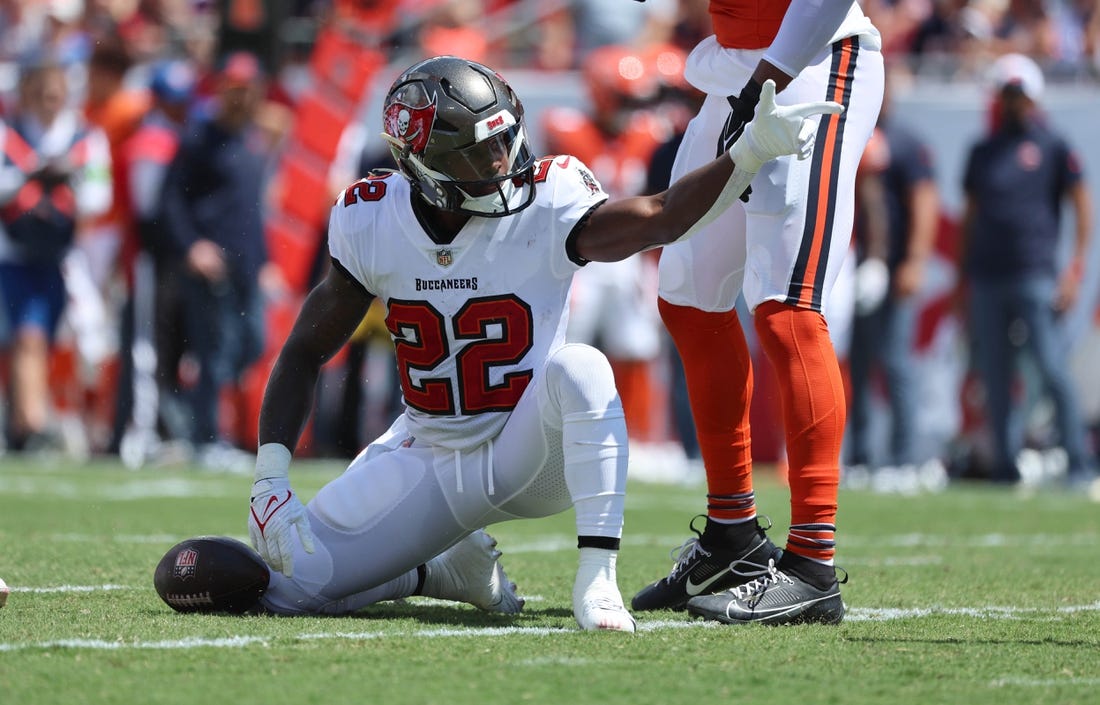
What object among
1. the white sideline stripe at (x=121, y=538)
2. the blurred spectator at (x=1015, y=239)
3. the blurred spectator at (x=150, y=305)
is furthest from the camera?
the blurred spectator at (x=150, y=305)

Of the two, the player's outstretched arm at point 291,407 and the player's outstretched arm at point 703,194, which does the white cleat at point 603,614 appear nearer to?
the player's outstretched arm at point 291,407

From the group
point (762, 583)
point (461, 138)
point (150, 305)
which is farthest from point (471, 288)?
point (150, 305)

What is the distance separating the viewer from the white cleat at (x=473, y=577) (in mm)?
4156

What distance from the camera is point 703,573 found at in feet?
14.1

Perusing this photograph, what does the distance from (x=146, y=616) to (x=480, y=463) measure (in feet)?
2.72

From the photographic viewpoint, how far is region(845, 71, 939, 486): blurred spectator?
9.34 metres

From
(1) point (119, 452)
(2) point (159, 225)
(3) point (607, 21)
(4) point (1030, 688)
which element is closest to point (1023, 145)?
(3) point (607, 21)

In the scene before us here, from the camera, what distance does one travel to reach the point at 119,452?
1042 centimetres

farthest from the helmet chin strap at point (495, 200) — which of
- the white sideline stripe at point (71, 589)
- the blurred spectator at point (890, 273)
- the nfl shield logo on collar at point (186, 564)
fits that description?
the blurred spectator at point (890, 273)

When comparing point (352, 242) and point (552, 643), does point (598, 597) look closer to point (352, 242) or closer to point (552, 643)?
point (552, 643)

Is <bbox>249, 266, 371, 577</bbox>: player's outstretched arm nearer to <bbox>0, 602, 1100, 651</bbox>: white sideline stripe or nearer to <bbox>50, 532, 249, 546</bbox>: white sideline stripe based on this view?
<bbox>0, 602, 1100, 651</bbox>: white sideline stripe

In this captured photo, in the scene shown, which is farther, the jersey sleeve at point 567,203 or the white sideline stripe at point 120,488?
the white sideline stripe at point 120,488

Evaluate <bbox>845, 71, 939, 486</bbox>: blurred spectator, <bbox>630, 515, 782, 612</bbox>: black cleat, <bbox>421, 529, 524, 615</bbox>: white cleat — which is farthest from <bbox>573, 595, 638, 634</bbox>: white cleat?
<bbox>845, 71, 939, 486</bbox>: blurred spectator

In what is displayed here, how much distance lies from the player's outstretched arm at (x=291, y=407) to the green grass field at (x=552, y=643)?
20 cm
